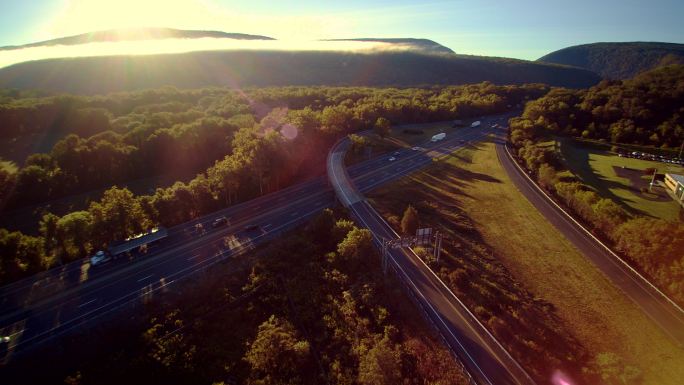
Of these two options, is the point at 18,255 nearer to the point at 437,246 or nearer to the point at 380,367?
the point at 380,367

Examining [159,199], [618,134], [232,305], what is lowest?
[232,305]

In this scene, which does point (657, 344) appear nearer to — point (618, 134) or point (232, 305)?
point (232, 305)

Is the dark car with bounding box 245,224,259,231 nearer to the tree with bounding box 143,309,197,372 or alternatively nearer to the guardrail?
the tree with bounding box 143,309,197,372

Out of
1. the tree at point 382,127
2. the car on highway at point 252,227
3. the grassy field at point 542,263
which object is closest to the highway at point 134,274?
the car on highway at point 252,227

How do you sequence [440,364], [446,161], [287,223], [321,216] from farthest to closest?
[446,161], [287,223], [321,216], [440,364]

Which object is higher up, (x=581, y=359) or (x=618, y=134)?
(x=618, y=134)

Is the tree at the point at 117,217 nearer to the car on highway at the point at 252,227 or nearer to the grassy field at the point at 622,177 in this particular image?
the car on highway at the point at 252,227

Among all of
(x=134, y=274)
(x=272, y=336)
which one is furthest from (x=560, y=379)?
(x=134, y=274)

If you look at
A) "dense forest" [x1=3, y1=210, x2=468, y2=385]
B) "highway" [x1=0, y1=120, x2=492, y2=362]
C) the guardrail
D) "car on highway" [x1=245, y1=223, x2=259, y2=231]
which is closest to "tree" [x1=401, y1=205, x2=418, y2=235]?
"dense forest" [x1=3, y1=210, x2=468, y2=385]

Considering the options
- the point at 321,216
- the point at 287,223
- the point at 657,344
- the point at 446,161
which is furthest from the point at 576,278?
Answer: the point at 446,161
